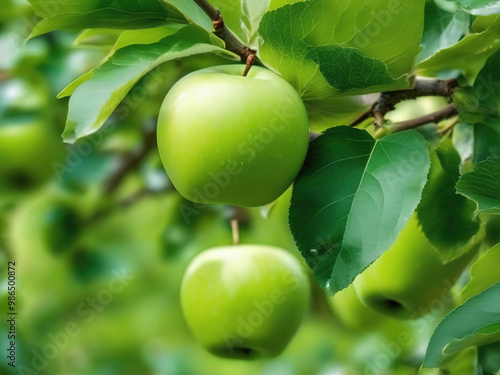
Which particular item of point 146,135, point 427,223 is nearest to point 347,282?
point 427,223

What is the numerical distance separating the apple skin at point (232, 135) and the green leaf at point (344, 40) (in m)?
0.03

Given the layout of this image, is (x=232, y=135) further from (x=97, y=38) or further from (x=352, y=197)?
(x=97, y=38)

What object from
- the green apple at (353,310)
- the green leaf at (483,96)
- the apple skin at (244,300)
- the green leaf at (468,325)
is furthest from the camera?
the green apple at (353,310)

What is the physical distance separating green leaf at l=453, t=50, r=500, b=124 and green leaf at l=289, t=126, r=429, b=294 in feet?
0.59

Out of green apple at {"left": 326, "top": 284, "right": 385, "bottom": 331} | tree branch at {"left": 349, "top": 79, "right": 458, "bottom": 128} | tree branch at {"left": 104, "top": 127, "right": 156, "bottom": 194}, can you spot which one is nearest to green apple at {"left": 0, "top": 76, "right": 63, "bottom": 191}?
tree branch at {"left": 104, "top": 127, "right": 156, "bottom": 194}

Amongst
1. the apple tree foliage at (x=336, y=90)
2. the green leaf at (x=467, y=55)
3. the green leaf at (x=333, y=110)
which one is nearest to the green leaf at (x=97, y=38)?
the apple tree foliage at (x=336, y=90)

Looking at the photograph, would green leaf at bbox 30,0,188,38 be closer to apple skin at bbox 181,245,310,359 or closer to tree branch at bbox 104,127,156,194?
apple skin at bbox 181,245,310,359

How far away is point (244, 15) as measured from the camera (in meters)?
0.64

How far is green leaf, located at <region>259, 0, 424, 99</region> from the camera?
526 mm

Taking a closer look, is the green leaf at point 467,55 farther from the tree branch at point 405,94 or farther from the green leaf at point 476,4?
the green leaf at point 476,4

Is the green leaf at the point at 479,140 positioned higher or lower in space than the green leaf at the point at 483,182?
lower

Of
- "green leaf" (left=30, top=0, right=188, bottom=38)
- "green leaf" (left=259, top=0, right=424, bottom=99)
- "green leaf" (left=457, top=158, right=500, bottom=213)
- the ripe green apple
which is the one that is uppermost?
"green leaf" (left=30, top=0, right=188, bottom=38)

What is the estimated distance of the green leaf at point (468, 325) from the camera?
474 millimetres

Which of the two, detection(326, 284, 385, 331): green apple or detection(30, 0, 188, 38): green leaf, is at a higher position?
detection(30, 0, 188, 38): green leaf
